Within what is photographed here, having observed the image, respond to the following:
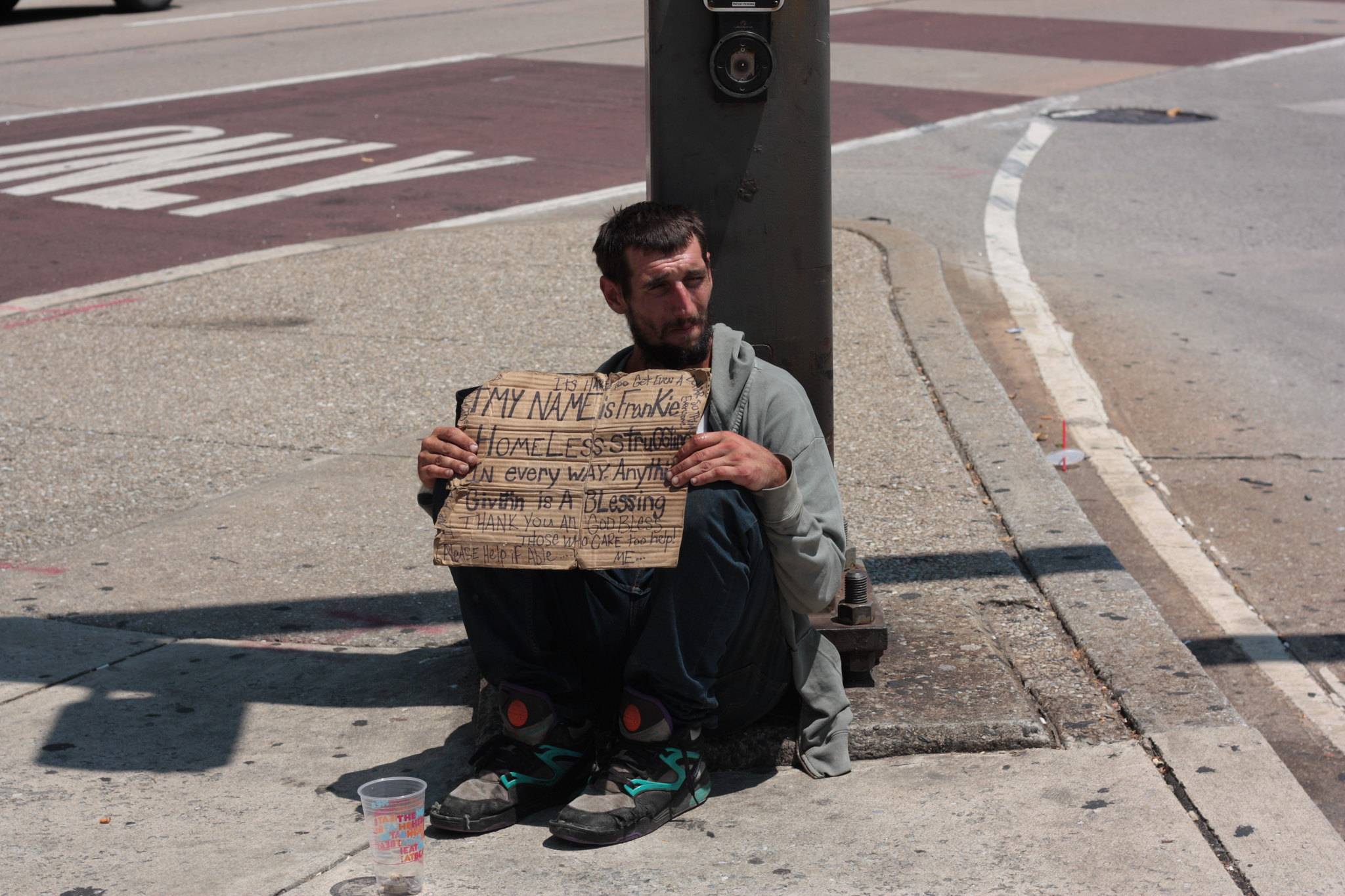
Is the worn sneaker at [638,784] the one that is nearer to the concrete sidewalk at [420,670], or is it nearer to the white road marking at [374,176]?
the concrete sidewalk at [420,670]

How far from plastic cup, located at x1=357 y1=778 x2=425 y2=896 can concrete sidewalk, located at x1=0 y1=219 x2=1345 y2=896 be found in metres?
0.07

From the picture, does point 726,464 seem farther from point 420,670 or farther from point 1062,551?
point 1062,551

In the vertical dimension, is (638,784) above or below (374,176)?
below

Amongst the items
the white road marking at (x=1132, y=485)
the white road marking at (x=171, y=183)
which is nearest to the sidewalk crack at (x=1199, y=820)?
the white road marking at (x=1132, y=485)

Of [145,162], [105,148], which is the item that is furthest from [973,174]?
[105,148]

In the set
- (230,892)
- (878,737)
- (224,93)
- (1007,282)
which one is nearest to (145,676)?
(230,892)

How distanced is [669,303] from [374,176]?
29.0ft

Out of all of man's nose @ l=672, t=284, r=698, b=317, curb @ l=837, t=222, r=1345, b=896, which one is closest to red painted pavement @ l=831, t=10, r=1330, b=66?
curb @ l=837, t=222, r=1345, b=896

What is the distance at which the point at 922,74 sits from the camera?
17.5m

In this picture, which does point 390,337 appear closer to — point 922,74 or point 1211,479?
point 1211,479

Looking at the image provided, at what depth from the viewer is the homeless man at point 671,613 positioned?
315 centimetres

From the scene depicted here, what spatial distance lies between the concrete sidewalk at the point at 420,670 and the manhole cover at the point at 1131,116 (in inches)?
312

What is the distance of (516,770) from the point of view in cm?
331

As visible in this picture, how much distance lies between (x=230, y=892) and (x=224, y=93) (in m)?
14.1
